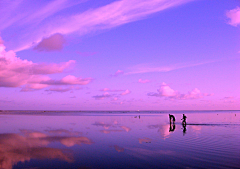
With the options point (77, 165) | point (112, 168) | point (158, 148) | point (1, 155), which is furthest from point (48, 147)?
point (158, 148)

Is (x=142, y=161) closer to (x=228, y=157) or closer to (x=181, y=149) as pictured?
(x=181, y=149)

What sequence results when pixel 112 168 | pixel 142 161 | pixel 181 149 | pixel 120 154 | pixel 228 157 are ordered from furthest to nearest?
pixel 181 149, pixel 120 154, pixel 228 157, pixel 142 161, pixel 112 168

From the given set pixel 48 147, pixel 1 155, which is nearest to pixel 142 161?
pixel 48 147

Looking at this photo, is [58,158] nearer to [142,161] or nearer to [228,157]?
[142,161]

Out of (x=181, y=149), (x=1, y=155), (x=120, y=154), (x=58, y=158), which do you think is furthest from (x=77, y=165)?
(x=181, y=149)

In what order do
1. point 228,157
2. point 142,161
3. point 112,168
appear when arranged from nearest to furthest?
point 112,168, point 142,161, point 228,157

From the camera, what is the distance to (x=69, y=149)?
2038cm

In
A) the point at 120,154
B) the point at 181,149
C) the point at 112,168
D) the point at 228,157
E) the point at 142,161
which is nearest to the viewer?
the point at 112,168

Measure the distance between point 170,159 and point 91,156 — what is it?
22.4 ft

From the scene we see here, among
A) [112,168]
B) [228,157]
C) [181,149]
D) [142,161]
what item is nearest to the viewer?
[112,168]

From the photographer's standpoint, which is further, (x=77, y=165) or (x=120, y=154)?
(x=120, y=154)

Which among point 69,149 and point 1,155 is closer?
point 1,155

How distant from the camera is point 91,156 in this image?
1761 cm

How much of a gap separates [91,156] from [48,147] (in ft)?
21.0
